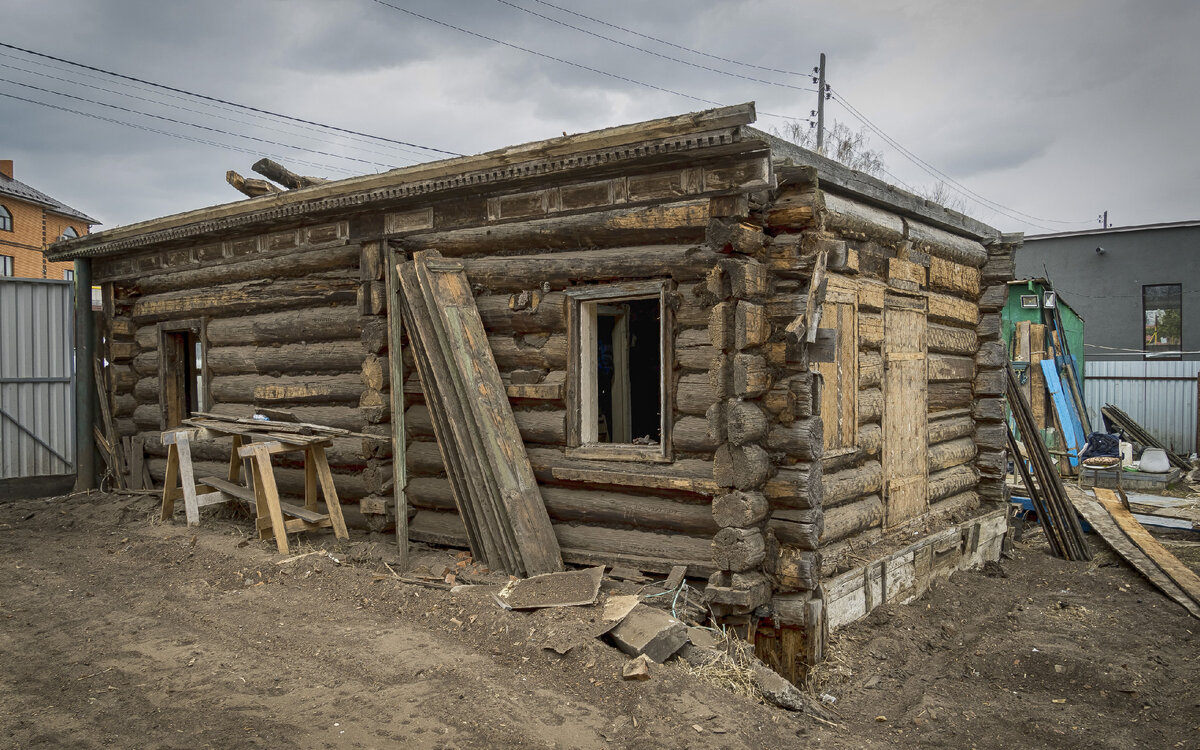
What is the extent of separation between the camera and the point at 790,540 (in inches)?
248

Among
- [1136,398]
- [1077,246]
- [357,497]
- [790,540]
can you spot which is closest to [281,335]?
[357,497]

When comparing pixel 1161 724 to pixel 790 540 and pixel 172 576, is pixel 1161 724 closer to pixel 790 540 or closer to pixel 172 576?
pixel 790 540

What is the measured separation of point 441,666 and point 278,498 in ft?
12.5

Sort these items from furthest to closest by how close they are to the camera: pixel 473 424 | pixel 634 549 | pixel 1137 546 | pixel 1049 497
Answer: pixel 1049 497
pixel 1137 546
pixel 473 424
pixel 634 549

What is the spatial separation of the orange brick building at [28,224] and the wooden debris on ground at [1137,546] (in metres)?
34.7

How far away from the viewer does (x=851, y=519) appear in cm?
720

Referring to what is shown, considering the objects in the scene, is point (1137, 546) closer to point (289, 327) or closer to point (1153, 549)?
point (1153, 549)

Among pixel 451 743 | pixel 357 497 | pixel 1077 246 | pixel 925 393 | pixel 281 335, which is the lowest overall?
pixel 451 743

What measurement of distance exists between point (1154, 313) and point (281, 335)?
74.2ft

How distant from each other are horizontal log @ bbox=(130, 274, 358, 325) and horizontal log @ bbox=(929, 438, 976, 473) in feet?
21.1

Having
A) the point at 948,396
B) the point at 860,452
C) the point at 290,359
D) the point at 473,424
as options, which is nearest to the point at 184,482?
the point at 290,359

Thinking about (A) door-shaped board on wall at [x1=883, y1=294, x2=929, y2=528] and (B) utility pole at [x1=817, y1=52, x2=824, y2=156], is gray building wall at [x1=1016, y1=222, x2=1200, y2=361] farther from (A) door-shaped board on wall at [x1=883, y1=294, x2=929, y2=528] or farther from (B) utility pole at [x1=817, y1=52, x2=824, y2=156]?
(A) door-shaped board on wall at [x1=883, y1=294, x2=929, y2=528]

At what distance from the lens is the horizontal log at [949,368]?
9266 mm

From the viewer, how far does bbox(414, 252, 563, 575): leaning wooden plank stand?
272 inches
